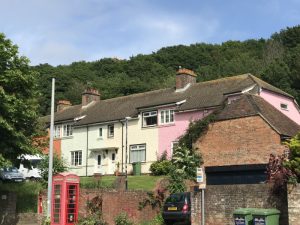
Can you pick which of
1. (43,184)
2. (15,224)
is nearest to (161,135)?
(43,184)

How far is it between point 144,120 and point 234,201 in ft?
79.9

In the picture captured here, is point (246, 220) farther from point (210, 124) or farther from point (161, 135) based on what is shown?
point (161, 135)

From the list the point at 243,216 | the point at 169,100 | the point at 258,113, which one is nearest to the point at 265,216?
the point at 243,216

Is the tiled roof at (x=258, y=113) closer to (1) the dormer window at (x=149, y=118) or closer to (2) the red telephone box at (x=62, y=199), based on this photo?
(1) the dormer window at (x=149, y=118)

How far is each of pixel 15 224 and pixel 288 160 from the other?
16716 mm

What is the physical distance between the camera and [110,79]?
286 feet

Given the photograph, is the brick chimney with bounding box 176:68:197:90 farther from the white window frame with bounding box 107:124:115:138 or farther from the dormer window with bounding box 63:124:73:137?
the dormer window with bounding box 63:124:73:137

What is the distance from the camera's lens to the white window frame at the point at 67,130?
48.9m

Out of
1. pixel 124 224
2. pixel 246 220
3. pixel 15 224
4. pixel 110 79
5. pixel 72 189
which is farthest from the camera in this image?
pixel 110 79

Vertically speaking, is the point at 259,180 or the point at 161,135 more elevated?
the point at 161,135

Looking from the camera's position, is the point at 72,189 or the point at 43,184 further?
the point at 43,184

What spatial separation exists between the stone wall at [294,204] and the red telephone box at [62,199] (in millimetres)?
12046

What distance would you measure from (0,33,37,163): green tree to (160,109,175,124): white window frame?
16.8m

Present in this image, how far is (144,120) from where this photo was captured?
4334 centimetres
